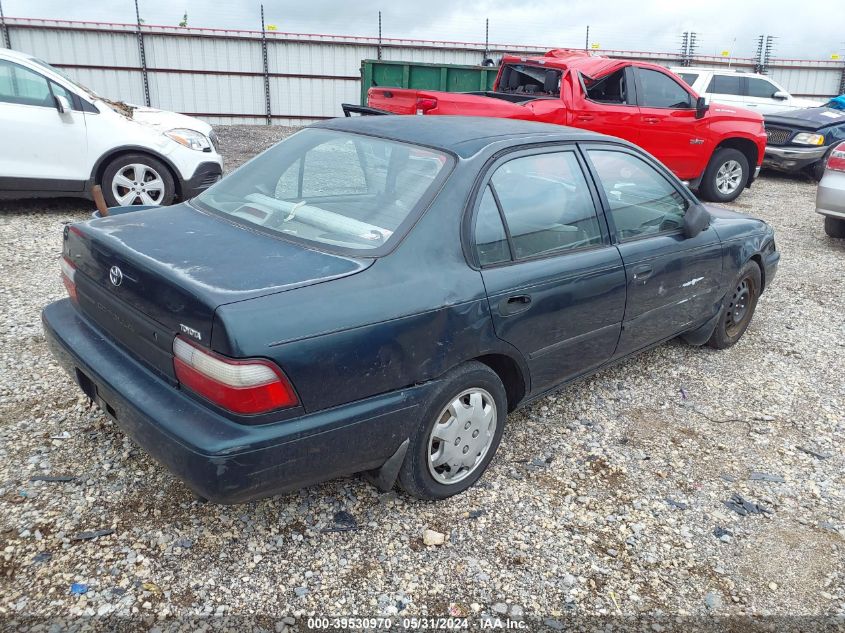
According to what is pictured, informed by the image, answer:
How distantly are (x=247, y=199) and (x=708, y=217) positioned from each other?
257 centimetres

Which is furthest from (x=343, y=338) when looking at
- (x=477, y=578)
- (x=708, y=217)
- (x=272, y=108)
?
(x=272, y=108)

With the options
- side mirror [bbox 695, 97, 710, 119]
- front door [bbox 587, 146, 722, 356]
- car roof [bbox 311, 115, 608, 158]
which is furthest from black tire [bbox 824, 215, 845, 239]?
car roof [bbox 311, 115, 608, 158]

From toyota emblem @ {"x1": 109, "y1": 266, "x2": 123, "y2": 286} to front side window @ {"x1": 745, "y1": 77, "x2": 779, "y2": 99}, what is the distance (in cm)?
1360

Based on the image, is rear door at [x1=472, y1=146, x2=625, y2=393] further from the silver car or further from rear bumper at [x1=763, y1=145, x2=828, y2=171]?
rear bumper at [x1=763, y1=145, x2=828, y2=171]

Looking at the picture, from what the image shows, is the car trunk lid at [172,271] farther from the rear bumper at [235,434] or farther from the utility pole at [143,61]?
the utility pole at [143,61]

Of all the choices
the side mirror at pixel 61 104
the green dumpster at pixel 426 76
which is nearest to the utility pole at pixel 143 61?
the green dumpster at pixel 426 76

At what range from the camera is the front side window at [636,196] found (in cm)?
351

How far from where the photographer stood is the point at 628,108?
28.2 ft

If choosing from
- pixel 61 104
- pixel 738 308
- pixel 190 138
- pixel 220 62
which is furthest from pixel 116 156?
pixel 220 62

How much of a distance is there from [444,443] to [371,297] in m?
0.79

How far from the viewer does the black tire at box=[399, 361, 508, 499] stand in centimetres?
267

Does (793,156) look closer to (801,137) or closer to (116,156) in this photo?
(801,137)

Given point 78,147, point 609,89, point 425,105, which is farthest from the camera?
point 609,89

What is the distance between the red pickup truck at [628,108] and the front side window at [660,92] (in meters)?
0.01
